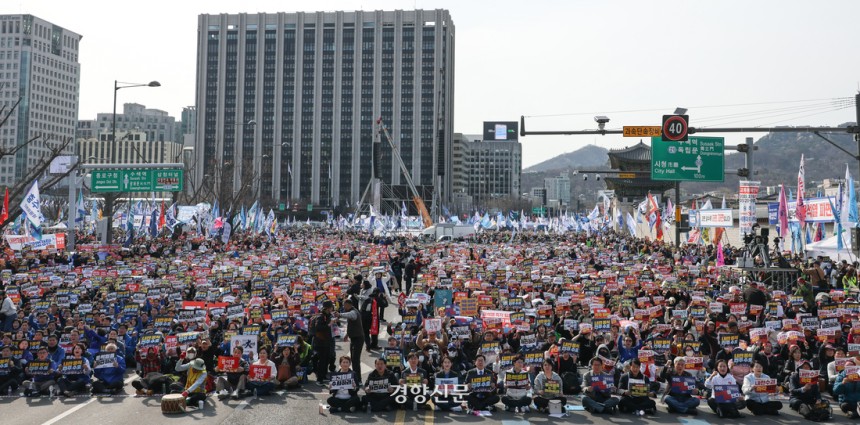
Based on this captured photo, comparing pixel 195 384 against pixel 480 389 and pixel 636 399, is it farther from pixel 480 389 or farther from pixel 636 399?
pixel 636 399

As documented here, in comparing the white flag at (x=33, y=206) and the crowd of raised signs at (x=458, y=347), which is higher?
the white flag at (x=33, y=206)

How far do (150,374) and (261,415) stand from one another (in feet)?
10.2

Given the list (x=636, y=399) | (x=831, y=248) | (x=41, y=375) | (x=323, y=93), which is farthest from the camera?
(x=323, y=93)

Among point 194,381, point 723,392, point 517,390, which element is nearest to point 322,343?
point 194,381

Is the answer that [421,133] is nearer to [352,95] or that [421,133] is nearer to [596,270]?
[352,95]

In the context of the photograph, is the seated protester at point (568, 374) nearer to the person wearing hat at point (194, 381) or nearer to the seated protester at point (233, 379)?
the seated protester at point (233, 379)

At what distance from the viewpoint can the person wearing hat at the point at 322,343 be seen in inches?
586

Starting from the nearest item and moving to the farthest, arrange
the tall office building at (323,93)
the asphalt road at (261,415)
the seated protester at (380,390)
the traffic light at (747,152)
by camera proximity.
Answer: the asphalt road at (261,415) → the seated protester at (380,390) → the traffic light at (747,152) → the tall office building at (323,93)

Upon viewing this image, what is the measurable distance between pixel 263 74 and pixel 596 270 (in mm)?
142862

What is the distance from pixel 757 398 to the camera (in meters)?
12.6

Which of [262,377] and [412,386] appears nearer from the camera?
[412,386]

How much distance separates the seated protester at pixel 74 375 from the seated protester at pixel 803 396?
12062 millimetres

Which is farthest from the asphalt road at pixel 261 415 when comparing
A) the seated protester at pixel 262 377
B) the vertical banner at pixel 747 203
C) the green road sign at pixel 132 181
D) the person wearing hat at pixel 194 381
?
the green road sign at pixel 132 181

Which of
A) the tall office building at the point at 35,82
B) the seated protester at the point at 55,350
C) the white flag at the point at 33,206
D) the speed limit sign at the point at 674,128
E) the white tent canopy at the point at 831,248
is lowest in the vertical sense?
the seated protester at the point at 55,350
